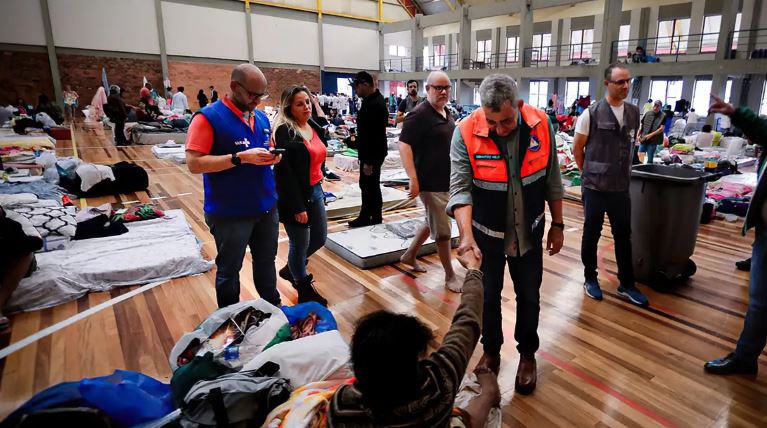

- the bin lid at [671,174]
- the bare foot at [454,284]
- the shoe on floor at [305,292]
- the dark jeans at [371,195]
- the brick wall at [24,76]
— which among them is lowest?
the bare foot at [454,284]

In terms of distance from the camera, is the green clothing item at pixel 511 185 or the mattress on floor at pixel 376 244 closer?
the green clothing item at pixel 511 185

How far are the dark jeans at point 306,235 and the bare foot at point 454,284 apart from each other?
1.10m

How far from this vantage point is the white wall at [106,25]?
16703 millimetres

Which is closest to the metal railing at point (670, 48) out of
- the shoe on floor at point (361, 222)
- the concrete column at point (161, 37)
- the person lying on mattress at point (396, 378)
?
the shoe on floor at point (361, 222)

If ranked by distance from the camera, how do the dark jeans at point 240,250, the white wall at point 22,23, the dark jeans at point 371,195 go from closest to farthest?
1. the dark jeans at point 240,250
2. the dark jeans at point 371,195
3. the white wall at point 22,23

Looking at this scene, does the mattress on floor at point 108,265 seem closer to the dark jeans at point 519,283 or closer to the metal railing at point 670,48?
the dark jeans at point 519,283

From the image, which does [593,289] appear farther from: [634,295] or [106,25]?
[106,25]

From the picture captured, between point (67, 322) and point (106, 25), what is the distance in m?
19.0

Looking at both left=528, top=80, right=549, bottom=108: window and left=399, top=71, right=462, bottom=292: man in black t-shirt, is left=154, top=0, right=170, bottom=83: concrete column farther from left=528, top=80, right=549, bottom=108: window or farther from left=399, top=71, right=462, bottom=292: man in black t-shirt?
left=399, top=71, right=462, bottom=292: man in black t-shirt

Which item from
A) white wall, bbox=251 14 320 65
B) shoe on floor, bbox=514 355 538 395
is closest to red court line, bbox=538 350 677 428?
shoe on floor, bbox=514 355 538 395

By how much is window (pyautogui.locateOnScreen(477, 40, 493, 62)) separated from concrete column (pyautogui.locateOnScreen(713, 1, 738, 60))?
12.0 metres

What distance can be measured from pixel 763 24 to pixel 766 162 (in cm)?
1800

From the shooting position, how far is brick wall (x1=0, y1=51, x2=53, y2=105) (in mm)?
16188

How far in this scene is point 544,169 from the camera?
2090mm
